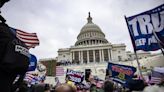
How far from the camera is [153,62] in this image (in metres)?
13.8

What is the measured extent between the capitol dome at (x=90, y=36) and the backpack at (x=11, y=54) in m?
94.8

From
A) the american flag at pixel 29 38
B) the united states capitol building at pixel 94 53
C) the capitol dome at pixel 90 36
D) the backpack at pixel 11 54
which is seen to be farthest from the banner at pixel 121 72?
the capitol dome at pixel 90 36

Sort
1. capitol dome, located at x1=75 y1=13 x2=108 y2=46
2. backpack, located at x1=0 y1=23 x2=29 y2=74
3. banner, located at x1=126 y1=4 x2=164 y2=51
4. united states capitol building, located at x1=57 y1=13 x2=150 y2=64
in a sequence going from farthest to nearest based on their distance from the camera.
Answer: capitol dome, located at x1=75 y1=13 x2=108 y2=46, united states capitol building, located at x1=57 y1=13 x2=150 y2=64, banner, located at x1=126 y1=4 x2=164 y2=51, backpack, located at x1=0 y1=23 x2=29 y2=74

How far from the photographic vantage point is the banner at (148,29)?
8.12 metres

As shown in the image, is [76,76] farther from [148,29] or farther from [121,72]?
[148,29]

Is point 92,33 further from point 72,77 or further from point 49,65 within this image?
point 72,77

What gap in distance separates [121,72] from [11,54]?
10.1 meters

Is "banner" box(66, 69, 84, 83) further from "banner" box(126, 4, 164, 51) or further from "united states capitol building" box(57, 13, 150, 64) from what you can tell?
"united states capitol building" box(57, 13, 150, 64)

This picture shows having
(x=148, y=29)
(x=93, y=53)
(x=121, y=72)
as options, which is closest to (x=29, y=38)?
(x=121, y=72)

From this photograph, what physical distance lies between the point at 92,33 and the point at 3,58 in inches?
3939

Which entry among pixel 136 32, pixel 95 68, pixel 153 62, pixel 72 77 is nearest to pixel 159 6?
pixel 136 32

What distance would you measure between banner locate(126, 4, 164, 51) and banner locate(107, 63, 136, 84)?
2728 mm

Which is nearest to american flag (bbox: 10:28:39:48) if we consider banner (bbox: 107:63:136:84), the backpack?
banner (bbox: 107:63:136:84)

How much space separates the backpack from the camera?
1.97m
